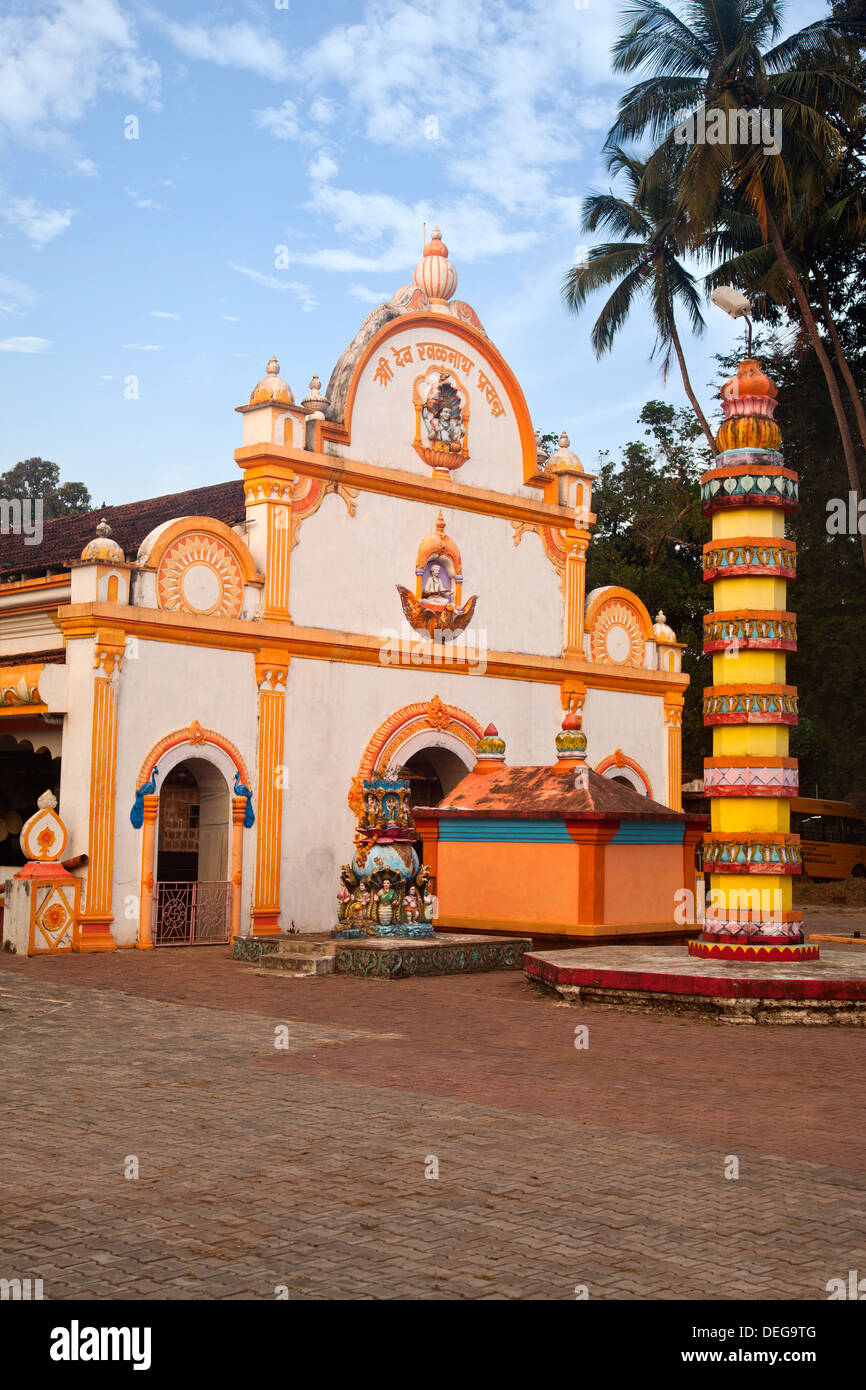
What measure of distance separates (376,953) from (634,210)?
68.1ft

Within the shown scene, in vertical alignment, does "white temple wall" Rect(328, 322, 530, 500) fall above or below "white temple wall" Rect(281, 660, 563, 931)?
above

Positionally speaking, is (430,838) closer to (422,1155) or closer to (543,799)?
(543,799)

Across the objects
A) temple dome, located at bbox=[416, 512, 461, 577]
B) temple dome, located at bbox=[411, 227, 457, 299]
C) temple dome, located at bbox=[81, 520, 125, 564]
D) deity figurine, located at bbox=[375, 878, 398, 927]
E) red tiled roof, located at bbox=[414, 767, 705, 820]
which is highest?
temple dome, located at bbox=[411, 227, 457, 299]

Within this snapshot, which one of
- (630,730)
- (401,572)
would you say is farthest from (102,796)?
(630,730)

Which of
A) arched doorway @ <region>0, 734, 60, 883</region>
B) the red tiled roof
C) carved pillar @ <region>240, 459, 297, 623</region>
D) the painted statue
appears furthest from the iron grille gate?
arched doorway @ <region>0, 734, 60, 883</region>

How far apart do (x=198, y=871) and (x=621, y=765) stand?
8676mm

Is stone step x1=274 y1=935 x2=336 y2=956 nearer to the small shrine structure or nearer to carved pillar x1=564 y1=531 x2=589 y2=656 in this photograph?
the small shrine structure

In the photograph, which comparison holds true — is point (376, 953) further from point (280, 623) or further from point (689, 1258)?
point (689, 1258)

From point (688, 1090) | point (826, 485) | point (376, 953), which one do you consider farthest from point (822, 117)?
point (688, 1090)

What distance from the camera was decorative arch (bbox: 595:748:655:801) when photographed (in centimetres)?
2459

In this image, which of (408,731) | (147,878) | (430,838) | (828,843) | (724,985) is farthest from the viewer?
(828,843)

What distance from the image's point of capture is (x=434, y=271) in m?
22.5

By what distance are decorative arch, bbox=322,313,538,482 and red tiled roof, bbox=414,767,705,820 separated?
18.1ft

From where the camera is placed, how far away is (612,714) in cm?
2503
